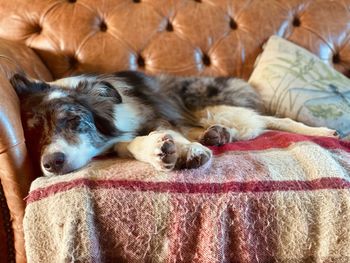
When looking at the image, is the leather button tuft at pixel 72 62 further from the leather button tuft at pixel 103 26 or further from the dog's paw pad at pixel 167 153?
the dog's paw pad at pixel 167 153

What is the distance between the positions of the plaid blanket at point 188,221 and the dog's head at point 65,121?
18 centimetres

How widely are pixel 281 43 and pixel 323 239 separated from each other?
129 centimetres

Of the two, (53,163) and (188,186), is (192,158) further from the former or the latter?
(53,163)

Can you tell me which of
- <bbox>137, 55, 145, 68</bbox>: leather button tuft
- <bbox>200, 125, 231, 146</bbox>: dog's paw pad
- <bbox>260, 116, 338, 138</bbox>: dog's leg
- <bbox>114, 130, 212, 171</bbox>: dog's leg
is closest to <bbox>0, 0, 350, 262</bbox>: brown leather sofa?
<bbox>137, 55, 145, 68</bbox>: leather button tuft

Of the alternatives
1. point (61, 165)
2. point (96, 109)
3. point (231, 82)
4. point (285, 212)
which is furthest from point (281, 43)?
point (61, 165)

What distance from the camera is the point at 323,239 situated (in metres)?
1.03

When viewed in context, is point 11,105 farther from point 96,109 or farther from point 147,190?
point 147,190

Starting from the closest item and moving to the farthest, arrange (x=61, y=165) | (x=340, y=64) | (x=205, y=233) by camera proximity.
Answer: (x=205, y=233)
(x=61, y=165)
(x=340, y=64)

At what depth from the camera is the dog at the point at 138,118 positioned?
4.00ft

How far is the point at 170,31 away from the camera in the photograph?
212cm

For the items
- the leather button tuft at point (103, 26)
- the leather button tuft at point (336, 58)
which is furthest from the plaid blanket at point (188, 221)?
the leather button tuft at point (336, 58)

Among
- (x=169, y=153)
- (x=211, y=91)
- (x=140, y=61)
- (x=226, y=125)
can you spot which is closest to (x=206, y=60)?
(x=211, y=91)

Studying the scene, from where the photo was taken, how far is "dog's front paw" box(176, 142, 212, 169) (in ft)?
3.85

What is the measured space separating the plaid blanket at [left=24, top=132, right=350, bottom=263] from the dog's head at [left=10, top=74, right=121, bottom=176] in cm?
18
